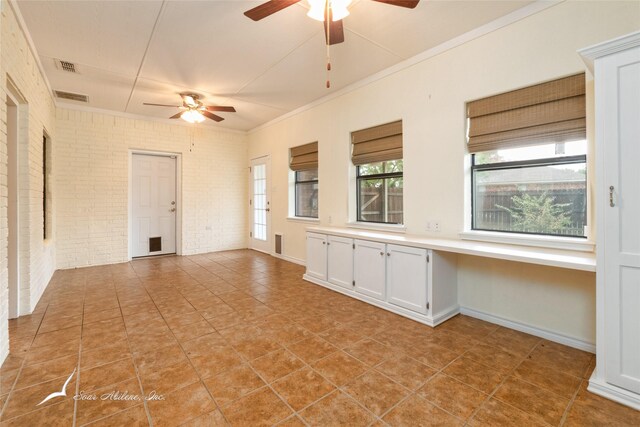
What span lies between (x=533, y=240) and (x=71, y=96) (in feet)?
21.8

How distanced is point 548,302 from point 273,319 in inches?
98.9

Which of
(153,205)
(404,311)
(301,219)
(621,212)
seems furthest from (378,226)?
(153,205)

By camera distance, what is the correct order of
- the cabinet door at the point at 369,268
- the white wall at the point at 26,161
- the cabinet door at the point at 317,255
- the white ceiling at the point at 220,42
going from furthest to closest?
1. the cabinet door at the point at 317,255
2. the cabinet door at the point at 369,268
3. the white ceiling at the point at 220,42
4. the white wall at the point at 26,161

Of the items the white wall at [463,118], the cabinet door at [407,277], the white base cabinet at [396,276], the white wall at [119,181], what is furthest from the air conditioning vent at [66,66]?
the cabinet door at [407,277]

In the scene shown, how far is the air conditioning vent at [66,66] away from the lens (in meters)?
3.67

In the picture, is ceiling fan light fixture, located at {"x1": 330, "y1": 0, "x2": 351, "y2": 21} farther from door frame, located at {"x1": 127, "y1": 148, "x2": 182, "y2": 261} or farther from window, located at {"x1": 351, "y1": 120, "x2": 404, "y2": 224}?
door frame, located at {"x1": 127, "y1": 148, "x2": 182, "y2": 261}

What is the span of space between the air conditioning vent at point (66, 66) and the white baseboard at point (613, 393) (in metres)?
5.93

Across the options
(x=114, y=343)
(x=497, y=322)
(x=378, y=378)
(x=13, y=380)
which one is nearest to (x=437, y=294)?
(x=497, y=322)

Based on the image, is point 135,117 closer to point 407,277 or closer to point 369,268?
point 369,268

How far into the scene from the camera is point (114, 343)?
254 centimetres

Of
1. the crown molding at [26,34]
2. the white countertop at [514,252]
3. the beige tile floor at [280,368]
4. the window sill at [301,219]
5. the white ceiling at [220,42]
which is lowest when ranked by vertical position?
the beige tile floor at [280,368]

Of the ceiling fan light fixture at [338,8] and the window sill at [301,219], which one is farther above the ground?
the ceiling fan light fixture at [338,8]

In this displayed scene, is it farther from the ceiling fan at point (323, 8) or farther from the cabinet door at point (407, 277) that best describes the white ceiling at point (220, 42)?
the cabinet door at point (407, 277)

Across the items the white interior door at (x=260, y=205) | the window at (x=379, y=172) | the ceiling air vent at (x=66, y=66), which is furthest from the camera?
the white interior door at (x=260, y=205)
